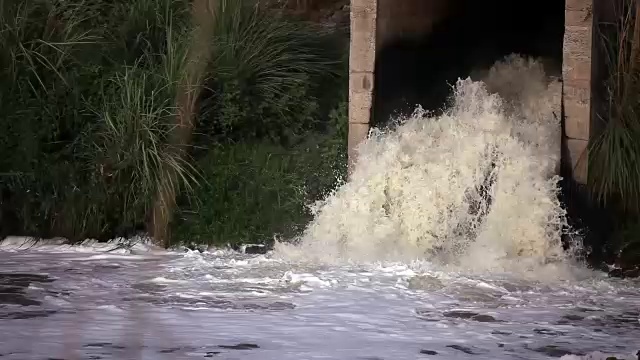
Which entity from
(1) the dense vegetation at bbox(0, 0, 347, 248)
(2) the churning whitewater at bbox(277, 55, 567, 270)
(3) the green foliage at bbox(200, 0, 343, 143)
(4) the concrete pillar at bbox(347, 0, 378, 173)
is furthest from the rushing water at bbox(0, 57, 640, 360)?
(3) the green foliage at bbox(200, 0, 343, 143)

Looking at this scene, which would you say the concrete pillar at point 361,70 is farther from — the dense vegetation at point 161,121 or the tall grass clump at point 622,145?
the tall grass clump at point 622,145

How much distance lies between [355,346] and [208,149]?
3939 millimetres

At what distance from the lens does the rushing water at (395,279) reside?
249 inches

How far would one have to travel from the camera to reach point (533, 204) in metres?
8.78

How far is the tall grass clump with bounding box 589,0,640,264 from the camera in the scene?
8797 millimetres

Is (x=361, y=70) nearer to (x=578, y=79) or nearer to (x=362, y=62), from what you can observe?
(x=362, y=62)

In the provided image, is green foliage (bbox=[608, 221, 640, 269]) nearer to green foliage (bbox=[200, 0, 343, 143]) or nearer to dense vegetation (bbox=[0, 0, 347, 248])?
dense vegetation (bbox=[0, 0, 347, 248])

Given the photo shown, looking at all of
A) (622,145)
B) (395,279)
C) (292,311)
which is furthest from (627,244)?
(292,311)

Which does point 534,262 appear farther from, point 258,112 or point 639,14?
point 258,112

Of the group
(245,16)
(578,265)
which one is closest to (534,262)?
(578,265)

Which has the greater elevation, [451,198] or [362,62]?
[362,62]

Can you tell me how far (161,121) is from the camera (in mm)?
9523

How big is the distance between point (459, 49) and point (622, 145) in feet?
9.46

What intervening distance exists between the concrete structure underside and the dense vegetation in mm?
462
